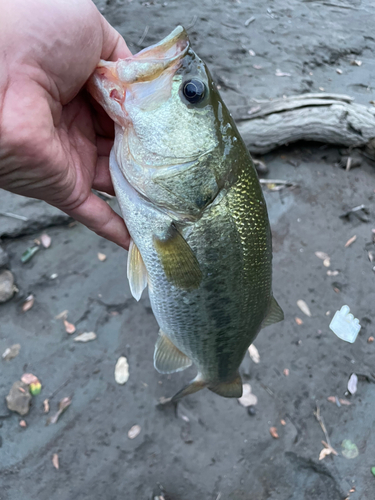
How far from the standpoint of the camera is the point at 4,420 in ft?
8.01

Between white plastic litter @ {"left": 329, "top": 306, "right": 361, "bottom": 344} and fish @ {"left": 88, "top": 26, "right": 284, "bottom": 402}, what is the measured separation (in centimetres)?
189

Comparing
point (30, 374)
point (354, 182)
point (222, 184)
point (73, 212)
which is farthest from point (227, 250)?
point (354, 182)

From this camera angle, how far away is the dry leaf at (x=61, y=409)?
8.16 feet

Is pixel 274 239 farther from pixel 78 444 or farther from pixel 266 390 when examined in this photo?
pixel 78 444

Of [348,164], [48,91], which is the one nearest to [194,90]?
[48,91]

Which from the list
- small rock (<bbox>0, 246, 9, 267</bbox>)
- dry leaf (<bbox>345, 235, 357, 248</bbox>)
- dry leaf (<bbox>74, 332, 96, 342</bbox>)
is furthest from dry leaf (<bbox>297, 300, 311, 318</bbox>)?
small rock (<bbox>0, 246, 9, 267</bbox>)

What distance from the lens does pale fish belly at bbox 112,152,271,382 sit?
1.45m

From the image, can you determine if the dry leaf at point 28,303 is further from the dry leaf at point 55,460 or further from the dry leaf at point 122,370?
the dry leaf at point 55,460

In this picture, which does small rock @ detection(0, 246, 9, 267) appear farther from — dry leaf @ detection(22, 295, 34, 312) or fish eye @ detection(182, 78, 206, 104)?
fish eye @ detection(182, 78, 206, 104)

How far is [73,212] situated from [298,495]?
2.60 meters

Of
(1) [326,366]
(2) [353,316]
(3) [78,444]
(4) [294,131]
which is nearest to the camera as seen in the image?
(3) [78,444]

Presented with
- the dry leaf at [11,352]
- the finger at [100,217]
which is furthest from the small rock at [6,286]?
the finger at [100,217]

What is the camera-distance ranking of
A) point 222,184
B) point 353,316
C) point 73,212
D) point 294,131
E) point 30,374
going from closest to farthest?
point 222,184, point 73,212, point 30,374, point 353,316, point 294,131

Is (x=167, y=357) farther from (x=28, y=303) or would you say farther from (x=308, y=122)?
(x=308, y=122)
